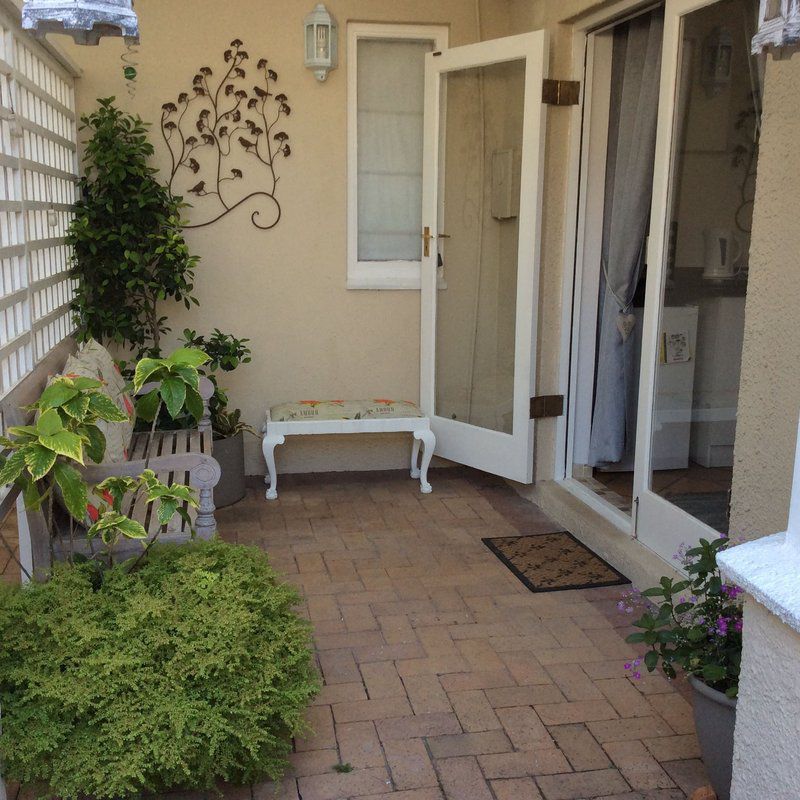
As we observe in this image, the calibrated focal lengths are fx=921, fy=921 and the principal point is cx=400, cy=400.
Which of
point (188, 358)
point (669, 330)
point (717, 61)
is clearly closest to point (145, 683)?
point (188, 358)

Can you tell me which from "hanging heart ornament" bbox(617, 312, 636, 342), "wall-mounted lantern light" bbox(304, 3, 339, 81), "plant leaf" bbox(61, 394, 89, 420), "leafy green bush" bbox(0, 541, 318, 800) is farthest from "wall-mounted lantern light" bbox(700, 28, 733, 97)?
"plant leaf" bbox(61, 394, 89, 420)

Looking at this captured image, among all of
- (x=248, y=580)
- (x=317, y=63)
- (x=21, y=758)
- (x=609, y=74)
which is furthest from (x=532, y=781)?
(x=317, y=63)

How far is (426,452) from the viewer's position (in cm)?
549

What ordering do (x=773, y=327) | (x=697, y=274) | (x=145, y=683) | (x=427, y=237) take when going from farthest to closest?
(x=427, y=237)
(x=697, y=274)
(x=773, y=327)
(x=145, y=683)

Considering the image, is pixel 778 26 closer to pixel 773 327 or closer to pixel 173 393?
pixel 773 327

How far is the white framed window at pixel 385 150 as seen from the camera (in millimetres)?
5590

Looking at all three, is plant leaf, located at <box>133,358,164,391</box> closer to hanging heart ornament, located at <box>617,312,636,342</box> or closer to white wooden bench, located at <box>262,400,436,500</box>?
white wooden bench, located at <box>262,400,436,500</box>

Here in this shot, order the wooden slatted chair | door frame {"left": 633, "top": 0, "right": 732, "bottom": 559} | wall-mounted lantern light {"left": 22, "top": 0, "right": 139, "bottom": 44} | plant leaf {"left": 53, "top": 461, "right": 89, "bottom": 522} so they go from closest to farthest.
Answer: wall-mounted lantern light {"left": 22, "top": 0, "right": 139, "bottom": 44}, plant leaf {"left": 53, "top": 461, "right": 89, "bottom": 522}, the wooden slatted chair, door frame {"left": 633, "top": 0, "right": 732, "bottom": 559}

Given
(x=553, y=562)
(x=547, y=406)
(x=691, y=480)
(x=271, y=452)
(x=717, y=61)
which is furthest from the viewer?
(x=271, y=452)

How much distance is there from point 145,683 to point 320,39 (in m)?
4.03

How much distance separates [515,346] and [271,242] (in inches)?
64.5

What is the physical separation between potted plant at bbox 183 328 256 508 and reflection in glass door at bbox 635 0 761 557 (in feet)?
7.49

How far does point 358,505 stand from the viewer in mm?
5297

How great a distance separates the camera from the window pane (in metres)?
5.63
